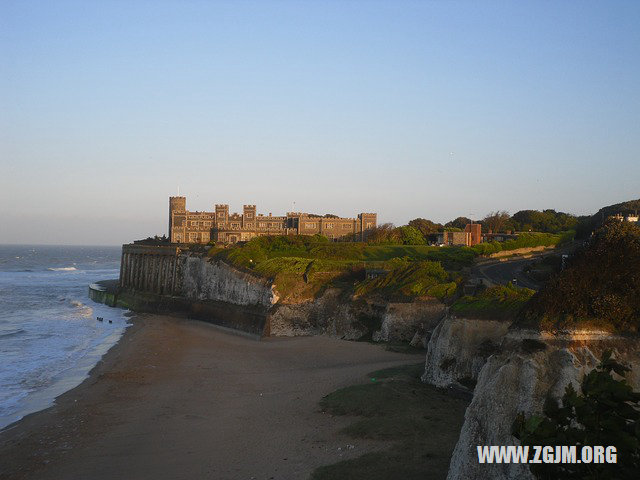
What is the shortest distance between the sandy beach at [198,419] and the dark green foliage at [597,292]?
723cm

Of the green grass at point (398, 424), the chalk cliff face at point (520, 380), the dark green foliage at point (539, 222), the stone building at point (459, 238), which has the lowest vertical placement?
the green grass at point (398, 424)

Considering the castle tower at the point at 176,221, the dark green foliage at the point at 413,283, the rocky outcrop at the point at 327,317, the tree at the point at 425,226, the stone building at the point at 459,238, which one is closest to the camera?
the dark green foliage at the point at 413,283

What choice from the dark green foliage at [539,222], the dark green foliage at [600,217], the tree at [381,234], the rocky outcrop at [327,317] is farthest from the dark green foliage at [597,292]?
the dark green foliage at [539,222]

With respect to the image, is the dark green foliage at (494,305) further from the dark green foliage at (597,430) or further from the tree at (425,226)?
the tree at (425,226)

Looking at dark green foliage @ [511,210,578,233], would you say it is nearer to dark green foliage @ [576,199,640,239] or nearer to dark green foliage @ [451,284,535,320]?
dark green foliage @ [576,199,640,239]

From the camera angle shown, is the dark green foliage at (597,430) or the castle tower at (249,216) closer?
the dark green foliage at (597,430)

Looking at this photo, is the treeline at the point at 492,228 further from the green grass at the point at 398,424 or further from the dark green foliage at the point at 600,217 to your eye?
the green grass at the point at 398,424

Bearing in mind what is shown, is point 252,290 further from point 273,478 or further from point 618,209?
point 618,209

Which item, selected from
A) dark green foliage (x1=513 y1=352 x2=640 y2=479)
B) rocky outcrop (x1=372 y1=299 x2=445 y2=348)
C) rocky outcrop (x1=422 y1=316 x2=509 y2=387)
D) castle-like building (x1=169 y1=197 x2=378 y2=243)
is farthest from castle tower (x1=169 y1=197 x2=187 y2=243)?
dark green foliage (x1=513 y1=352 x2=640 y2=479)

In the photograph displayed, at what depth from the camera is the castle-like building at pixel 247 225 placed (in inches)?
3391

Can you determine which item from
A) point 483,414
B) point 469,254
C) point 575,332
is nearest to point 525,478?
point 483,414

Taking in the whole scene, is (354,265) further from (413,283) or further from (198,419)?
(198,419)

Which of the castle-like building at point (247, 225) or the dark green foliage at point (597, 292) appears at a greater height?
the castle-like building at point (247, 225)

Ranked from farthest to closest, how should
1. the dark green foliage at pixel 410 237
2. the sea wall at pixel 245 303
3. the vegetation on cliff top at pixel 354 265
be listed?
the dark green foliage at pixel 410 237, the vegetation on cliff top at pixel 354 265, the sea wall at pixel 245 303
